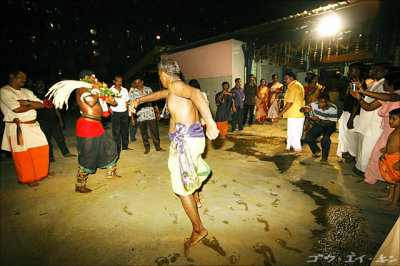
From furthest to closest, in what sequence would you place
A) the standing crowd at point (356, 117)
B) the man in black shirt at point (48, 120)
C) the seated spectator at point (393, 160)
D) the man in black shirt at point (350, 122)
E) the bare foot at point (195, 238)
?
the man in black shirt at point (48, 120) < the man in black shirt at point (350, 122) < the standing crowd at point (356, 117) < the seated spectator at point (393, 160) < the bare foot at point (195, 238)

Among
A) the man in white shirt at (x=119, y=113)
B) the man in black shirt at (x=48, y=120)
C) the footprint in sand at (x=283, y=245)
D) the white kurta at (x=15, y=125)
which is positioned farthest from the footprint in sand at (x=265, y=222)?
the man in black shirt at (x=48, y=120)

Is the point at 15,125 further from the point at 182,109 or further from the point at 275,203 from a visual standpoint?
the point at 275,203

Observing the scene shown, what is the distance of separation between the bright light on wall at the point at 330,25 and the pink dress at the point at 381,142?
5.33 m

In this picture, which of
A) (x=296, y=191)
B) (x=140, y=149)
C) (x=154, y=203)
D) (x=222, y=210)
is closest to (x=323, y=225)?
(x=296, y=191)

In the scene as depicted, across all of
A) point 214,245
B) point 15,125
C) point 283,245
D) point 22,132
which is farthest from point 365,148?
point 15,125

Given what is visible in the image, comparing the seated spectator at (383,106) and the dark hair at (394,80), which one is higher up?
the dark hair at (394,80)

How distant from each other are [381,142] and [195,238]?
3.18 metres

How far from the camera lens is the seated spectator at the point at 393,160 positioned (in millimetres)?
2486

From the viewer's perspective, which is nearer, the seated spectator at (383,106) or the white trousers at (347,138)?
the seated spectator at (383,106)

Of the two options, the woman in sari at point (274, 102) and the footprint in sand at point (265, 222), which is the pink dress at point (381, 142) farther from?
the woman in sari at point (274, 102)

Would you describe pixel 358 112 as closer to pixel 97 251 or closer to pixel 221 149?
pixel 221 149

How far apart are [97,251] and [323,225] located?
104 inches

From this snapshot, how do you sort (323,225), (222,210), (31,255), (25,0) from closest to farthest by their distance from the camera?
1. (31,255)
2. (323,225)
3. (222,210)
4. (25,0)

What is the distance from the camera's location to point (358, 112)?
3812 millimetres
